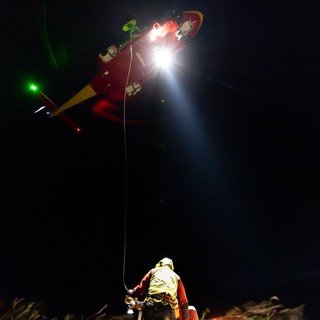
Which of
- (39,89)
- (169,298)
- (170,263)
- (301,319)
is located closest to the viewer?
(169,298)

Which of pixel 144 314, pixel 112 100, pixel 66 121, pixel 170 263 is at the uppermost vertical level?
pixel 112 100

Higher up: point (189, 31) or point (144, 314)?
point (189, 31)

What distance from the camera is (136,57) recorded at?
27.5 ft

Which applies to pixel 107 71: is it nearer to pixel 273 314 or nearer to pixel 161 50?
pixel 161 50

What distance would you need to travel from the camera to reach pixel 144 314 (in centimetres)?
449

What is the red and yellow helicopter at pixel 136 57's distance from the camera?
817cm

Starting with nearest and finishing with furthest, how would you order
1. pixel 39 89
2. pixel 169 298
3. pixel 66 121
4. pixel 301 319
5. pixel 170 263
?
pixel 169 298
pixel 301 319
pixel 170 263
pixel 39 89
pixel 66 121

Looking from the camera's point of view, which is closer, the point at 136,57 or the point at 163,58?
the point at 136,57

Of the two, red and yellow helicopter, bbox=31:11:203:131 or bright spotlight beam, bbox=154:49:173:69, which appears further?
bright spotlight beam, bbox=154:49:173:69

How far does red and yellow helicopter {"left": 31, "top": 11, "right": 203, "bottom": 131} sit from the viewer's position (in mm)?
8172

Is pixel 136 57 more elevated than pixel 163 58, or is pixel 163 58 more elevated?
pixel 163 58

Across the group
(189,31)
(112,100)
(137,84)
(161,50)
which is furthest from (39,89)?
(189,31)

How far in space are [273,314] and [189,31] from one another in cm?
828

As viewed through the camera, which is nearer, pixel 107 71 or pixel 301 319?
pixel 301 319
